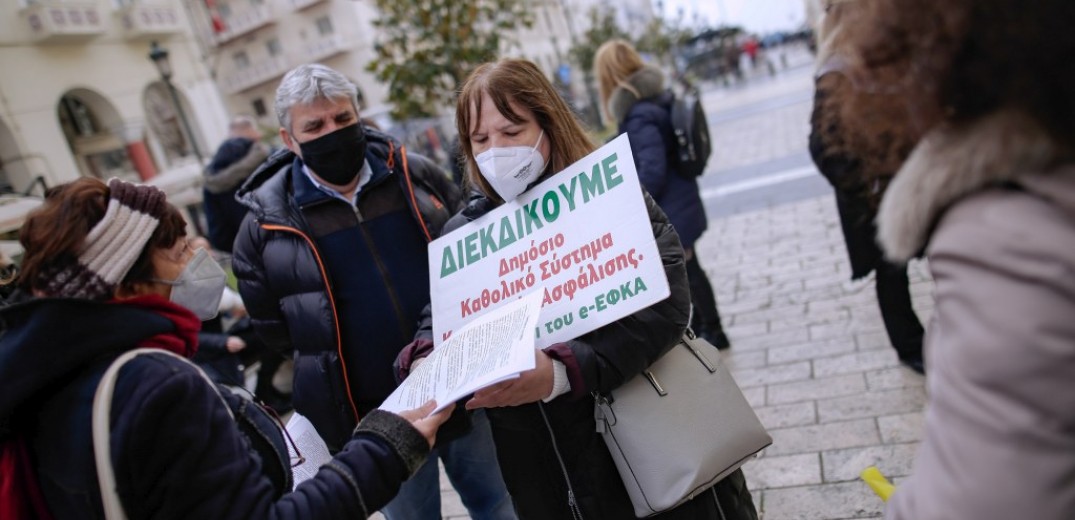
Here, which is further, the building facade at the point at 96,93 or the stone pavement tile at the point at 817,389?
the building facade at the point at 96,93

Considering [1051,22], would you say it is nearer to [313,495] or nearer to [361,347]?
[313,495]

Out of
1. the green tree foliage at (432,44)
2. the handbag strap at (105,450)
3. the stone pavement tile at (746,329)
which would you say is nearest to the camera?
the handbag strap at (105,450)

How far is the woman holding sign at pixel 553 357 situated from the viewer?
1730 mm

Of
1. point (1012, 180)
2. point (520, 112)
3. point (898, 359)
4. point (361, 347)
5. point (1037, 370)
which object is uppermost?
point (520, 112)

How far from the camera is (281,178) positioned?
Result: 2600 mm

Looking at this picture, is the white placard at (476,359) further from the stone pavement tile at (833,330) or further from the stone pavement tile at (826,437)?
the stone pavement tile at (833,330)

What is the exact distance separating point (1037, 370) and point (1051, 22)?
0.40m

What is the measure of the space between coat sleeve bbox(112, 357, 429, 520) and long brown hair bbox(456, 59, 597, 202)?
3.24ft

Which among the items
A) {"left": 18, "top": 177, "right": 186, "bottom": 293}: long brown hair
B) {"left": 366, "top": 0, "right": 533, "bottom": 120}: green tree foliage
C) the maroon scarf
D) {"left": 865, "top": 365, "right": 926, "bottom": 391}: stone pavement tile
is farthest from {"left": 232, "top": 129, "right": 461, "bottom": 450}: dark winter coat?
{"left": 366, "top": 0, "right": 533, "bottom": 120}: green tree foliage

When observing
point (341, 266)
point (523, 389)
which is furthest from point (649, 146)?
point (523, 389)

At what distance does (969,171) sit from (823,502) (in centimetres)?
235

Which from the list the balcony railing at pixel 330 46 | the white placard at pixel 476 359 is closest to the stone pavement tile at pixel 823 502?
the white placard at pixel 476 359

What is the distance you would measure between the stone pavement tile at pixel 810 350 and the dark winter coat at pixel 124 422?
344 centimetres

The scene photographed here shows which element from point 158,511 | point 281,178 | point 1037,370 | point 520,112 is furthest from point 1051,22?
point 281,178
